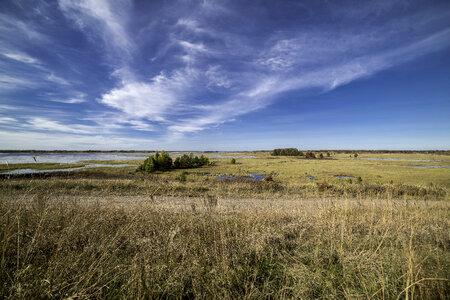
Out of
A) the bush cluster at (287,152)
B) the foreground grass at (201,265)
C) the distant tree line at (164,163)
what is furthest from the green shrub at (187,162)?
the bush cluster at (287,152)

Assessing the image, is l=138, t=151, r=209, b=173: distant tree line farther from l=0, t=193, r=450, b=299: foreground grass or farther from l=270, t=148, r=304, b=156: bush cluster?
l=270, t=148, r=304, b=156: bush cluster

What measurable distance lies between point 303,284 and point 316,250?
141 cm

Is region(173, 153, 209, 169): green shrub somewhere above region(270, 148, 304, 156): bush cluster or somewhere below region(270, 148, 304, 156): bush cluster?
below

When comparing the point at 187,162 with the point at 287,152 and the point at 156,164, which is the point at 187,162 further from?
the point at 287,152

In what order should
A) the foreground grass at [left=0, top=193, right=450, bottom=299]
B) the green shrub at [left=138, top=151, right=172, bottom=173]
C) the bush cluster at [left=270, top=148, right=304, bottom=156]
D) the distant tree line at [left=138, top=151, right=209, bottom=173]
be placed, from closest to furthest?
the foreground grass at [left=0, top=193, right=450, bottom=299], the green shrub at [left=138, top=151, right=172, bottom=173], the distant tree line at [left=138, top=151, right=209, bottom=173], the bush cluster at [left=270, top=148, right=304, bottom=156]

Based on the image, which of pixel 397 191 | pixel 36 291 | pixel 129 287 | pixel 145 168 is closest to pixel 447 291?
pixel 129 287

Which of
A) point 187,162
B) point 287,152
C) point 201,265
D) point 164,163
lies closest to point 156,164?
point 164,163

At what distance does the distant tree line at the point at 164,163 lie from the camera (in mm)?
49812

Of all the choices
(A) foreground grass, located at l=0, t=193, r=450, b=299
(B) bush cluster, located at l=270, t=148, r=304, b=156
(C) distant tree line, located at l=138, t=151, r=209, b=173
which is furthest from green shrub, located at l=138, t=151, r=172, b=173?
(B) bush cluster, located at l=270, t=148, r=304, b=156

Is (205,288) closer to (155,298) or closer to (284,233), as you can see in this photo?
(155,298)

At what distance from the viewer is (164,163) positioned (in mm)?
54312

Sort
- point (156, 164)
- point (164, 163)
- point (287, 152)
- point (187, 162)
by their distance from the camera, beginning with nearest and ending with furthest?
point (156, 164) → point (164, 163) → point (187, 162) → point (287, 152)

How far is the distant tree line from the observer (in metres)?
49.8

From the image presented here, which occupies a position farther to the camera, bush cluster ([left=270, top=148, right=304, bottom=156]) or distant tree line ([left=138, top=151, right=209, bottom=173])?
bush cluster ([left=270, top=148, right=304, bottom=156])
